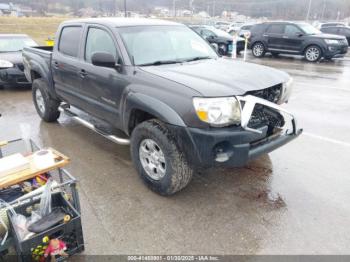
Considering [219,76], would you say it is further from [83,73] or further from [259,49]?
[259,49]

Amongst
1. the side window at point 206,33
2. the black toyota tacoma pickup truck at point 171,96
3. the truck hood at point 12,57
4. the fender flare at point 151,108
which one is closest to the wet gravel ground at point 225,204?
the black toyota tacoma pickup truck at point 171,96

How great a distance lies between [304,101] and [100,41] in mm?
5289

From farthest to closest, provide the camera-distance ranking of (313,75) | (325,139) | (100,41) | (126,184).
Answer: (313,75), (325,139), (100,41), (126,184)

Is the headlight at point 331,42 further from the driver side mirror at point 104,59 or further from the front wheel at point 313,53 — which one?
the driver side mirror at point 104,59

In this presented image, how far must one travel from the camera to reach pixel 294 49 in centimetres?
1416

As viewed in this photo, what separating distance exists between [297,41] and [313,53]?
0.90m

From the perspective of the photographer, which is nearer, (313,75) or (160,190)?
(160,190)

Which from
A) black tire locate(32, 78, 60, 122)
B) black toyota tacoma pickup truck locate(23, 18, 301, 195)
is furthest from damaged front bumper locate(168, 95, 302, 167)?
black tire locate(32, 78, 60, 122)

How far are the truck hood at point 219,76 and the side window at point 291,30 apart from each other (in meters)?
11.7

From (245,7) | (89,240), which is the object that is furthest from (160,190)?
(245,7)

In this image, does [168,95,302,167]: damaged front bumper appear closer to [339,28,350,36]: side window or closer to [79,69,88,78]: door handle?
[79,69,88,78]: door handle

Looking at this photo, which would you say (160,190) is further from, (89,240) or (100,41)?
(100,41)

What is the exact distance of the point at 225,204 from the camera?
130 inches

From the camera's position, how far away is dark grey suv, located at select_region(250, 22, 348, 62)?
526 inches
